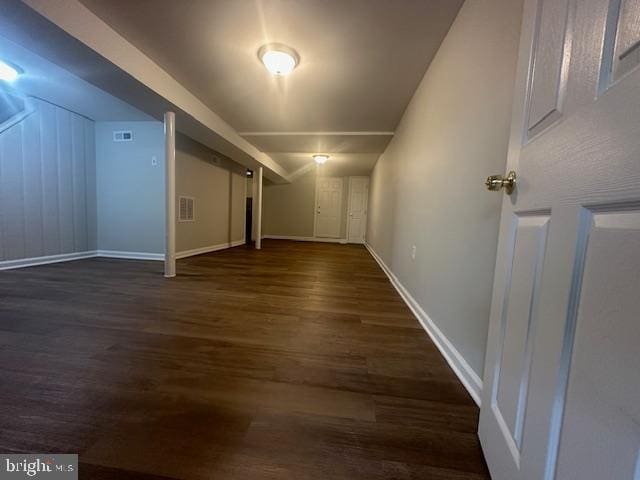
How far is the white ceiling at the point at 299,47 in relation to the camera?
1.54m

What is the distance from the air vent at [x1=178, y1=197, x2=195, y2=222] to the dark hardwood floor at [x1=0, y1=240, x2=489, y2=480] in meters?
2.06

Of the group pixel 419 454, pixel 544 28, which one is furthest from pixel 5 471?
pixel 544 28

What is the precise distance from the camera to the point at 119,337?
1395mm

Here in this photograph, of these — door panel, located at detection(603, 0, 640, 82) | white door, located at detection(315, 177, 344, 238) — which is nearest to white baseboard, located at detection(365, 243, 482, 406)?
door panel, located at detection(603, 0, 640, 82)

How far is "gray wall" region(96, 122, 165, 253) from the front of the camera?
3660 millimetres

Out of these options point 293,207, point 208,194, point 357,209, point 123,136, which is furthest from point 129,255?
point 357,209

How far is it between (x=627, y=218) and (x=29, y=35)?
2.94 metres

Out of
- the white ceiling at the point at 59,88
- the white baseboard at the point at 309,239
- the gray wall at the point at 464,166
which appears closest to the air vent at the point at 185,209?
the white ceiling at the point at 59,88

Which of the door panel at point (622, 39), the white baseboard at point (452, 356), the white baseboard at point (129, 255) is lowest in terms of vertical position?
the white baseboard at point (129, 255)

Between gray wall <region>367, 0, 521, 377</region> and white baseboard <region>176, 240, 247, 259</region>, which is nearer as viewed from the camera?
gray wall <region>367, 0, 521, 377</region>

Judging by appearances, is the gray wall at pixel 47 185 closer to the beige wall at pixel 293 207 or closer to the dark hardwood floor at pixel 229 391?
the dark hardwood floor at pixel 229 391

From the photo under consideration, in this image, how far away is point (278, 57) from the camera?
6.28 feet

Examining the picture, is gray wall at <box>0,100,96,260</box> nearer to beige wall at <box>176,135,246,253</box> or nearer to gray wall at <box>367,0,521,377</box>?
beige wall at <box>176,135,246,253</box>

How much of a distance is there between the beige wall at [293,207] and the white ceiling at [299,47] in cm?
431
